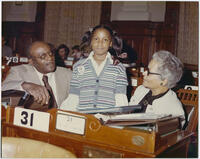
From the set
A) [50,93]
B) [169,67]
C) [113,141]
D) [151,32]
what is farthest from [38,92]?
[151,32]

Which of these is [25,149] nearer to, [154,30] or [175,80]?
[175,80]

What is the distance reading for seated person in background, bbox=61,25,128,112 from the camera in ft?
4.97

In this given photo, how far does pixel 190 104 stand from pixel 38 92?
0.82 metres

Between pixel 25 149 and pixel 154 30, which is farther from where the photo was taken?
pixel 154 30

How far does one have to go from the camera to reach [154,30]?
4.57 m

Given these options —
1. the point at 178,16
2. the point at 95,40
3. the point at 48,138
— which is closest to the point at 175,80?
the point at 95,40

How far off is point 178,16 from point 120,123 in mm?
3499

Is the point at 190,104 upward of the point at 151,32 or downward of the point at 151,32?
downward

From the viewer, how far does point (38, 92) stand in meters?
1.63

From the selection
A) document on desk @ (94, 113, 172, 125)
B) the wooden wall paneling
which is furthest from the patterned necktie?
the wooden wall paneling

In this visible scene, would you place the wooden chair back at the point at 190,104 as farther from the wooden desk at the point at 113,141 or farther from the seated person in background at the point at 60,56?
the seated person in background at the point at 60,56

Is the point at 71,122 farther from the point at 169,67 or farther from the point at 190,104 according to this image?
the point at 190,104

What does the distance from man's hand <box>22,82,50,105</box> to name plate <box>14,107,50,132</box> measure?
171mm

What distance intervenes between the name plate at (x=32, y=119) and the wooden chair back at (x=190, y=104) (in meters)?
0.72
